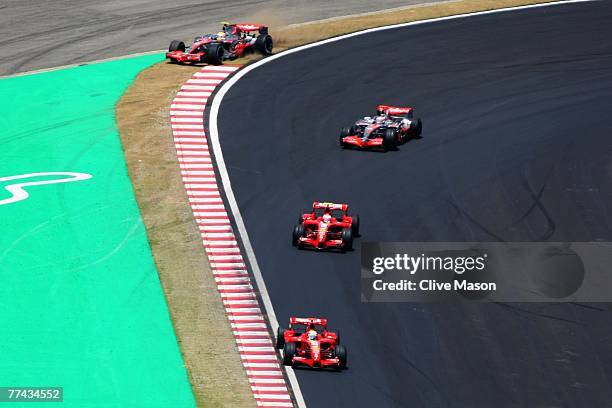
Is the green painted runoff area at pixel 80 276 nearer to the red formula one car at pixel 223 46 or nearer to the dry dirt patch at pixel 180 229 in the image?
the dry dirt patch at pixel 180 229

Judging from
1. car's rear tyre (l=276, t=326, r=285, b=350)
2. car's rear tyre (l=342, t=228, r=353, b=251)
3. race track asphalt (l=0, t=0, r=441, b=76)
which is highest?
car's rear tyre (l=276, t=326, r=285, b=350)

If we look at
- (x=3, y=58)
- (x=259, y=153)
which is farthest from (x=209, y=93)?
(x=3, y=58)

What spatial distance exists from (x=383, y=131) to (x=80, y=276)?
1371cm

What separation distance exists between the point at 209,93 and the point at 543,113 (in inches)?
495

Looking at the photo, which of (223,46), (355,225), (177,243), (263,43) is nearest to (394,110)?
(355,225)

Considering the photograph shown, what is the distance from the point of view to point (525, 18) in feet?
189

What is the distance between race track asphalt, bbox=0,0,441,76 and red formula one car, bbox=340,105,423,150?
15550mm

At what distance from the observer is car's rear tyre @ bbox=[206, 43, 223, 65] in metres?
49.4

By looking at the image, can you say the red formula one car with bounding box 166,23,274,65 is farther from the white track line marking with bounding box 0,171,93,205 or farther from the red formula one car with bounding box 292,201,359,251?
the red formula one car with bounding box 292,201,359,251

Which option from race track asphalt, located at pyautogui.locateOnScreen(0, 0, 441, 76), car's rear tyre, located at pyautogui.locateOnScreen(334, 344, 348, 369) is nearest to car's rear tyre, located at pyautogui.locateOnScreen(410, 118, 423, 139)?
car's rear tyre, located at pyautogui.locateOnScreen(334, 344, 348, 369)

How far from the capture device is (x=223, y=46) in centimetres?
5025

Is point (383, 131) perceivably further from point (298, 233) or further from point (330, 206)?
point (298, 233)

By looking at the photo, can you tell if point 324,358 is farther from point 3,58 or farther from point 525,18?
point 525,18

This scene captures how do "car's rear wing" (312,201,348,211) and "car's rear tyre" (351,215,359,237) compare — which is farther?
"car's rear wing" (312,201,348,211)
